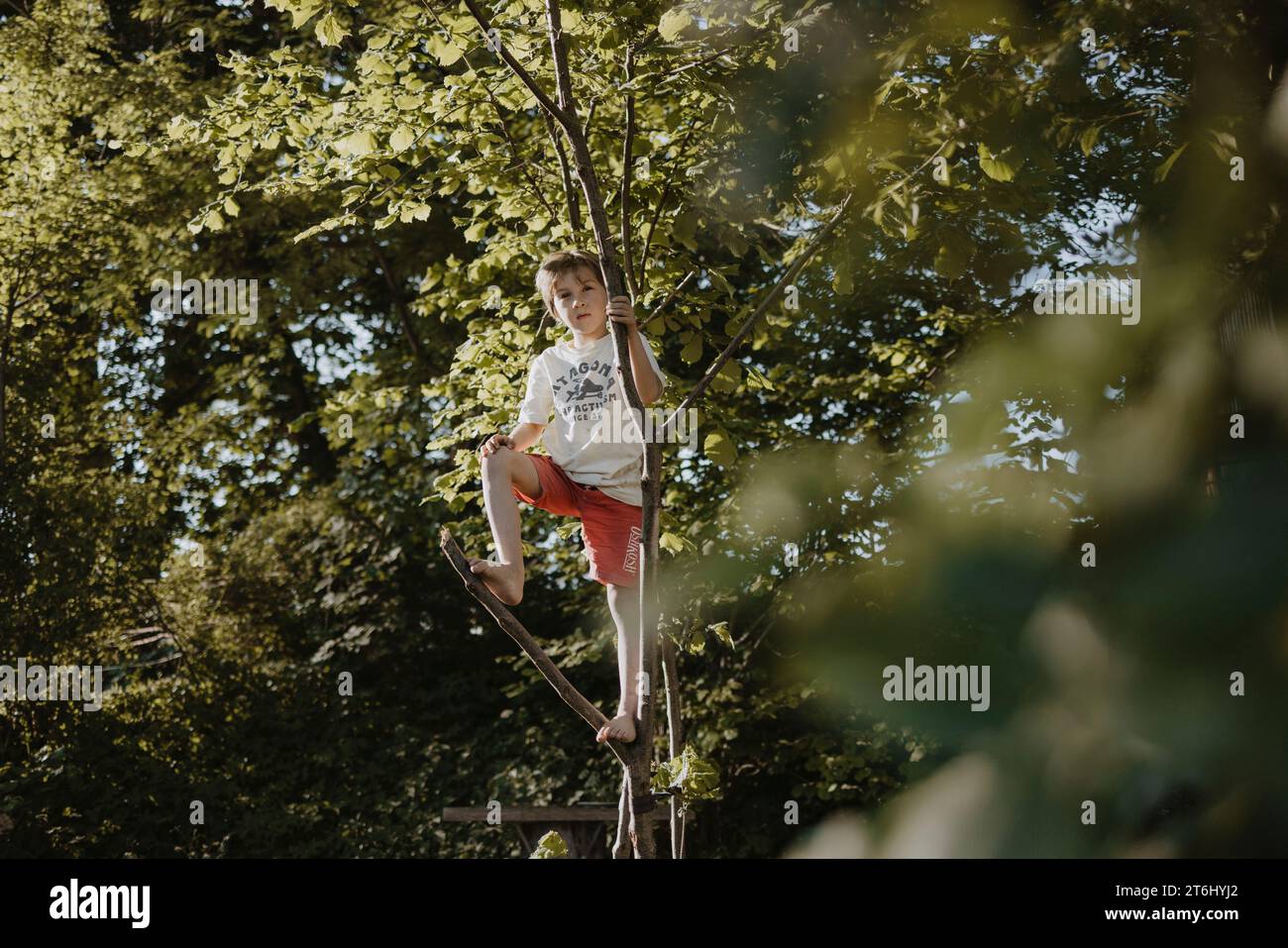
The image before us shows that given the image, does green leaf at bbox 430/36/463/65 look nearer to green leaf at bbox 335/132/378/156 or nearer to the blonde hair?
green leaf at bbox 335/132/378/156

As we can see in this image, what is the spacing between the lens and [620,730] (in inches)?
101

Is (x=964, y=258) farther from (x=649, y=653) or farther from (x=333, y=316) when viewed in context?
(x=333, y=316)

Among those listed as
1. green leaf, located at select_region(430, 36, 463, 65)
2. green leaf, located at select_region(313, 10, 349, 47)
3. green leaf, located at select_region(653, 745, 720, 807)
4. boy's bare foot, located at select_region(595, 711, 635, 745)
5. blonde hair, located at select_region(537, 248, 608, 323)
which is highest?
green leaf, located at select_region(313, 10, 349, 47)

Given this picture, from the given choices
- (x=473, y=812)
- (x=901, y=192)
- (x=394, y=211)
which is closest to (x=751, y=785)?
(x=473, y=812)

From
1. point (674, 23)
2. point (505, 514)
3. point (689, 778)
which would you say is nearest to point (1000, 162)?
point (674, 23)

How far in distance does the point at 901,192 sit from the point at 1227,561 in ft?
1.77

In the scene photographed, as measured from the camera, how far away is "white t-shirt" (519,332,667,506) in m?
2.96

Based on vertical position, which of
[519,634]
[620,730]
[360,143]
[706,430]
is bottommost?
[620,730]

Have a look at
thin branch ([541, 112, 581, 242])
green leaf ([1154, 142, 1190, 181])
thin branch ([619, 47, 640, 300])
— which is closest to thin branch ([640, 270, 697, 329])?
thin branch ([619, 47, 640, 300])

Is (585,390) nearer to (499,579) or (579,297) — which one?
(579,297)

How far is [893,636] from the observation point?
0.55 metres

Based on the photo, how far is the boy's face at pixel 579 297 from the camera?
3.03 m

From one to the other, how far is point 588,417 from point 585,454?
0.10 metres

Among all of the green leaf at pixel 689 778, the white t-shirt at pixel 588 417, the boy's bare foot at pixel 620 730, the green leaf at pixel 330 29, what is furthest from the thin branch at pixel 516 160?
the green leaf at pixel 689 778
